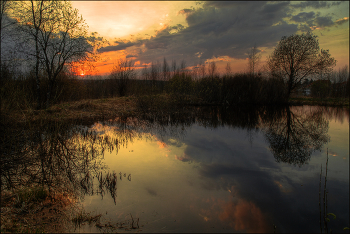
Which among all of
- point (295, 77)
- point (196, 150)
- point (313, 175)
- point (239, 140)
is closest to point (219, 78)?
point (295, 77)

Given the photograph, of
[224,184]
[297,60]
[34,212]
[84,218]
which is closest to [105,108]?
[34,212]

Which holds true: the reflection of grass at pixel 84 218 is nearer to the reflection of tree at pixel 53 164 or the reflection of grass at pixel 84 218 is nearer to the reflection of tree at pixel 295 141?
the reflection of tree at pixel 53 164

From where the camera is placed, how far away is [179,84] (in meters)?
23.3

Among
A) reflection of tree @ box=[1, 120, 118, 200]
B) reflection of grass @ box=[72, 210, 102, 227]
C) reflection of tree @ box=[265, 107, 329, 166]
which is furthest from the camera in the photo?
reflection of tree @ box=[265, 107, 329, 166]

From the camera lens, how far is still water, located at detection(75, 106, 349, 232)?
→ 3.43 meters

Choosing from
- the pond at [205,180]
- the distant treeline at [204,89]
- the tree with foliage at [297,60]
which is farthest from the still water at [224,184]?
the tree with foliage at [297,60]

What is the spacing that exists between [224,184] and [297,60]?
31074 millimetres

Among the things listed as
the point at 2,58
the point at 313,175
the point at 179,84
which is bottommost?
the point at 313,175

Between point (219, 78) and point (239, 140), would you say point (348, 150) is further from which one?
point (219, 78)

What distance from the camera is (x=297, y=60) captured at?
28688 millimetres

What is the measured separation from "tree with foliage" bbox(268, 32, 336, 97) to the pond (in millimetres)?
22755

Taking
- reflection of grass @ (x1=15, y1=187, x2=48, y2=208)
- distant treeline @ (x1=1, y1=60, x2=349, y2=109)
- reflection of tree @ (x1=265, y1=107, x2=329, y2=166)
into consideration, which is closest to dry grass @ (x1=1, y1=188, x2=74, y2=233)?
reflection of grass @ (x1=15, y1=187, x2=48, y2=208)

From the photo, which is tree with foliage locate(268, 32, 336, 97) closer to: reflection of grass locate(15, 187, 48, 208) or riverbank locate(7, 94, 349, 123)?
riverbank locate(7, 94, 349, 123)

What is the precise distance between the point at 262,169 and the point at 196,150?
255 centimetres
